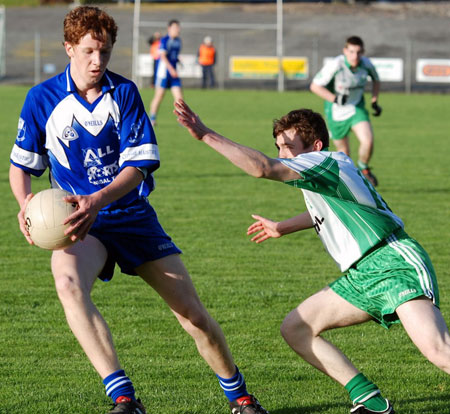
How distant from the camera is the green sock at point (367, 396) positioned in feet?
14.5

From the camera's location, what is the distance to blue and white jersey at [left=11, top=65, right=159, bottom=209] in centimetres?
440

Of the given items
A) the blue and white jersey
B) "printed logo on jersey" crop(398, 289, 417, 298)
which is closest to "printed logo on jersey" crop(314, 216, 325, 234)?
"printed logo on jersey" crop(398, 289, 417, 298)

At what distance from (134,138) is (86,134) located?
23 cm

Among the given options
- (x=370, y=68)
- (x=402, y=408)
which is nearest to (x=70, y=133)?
(x=402, y=408)

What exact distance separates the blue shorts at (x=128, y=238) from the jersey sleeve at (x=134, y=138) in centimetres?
25

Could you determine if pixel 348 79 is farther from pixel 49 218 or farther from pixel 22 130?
pixel 49 218

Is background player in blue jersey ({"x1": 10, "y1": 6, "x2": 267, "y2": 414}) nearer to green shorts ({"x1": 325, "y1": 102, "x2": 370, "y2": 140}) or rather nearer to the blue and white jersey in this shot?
the blue and white jersey

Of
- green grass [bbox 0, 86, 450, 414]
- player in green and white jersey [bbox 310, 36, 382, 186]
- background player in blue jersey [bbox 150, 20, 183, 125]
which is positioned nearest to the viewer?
green grass [bbox 0, 86, 450, 414]

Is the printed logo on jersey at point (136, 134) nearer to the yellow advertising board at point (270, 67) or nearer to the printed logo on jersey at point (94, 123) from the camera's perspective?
the printed logo on jersey at point (94, 123)

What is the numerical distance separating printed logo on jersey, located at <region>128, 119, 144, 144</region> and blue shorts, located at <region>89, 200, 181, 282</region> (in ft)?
1.16

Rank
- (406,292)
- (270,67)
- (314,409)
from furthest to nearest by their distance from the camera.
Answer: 1. (270,67)
2. (314,409)
3. (406,292)

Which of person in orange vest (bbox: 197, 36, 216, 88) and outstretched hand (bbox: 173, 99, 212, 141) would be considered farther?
person in orange vest (bbox: 197, 36, 216, 88)

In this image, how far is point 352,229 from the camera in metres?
4.37

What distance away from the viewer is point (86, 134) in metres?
4.41
